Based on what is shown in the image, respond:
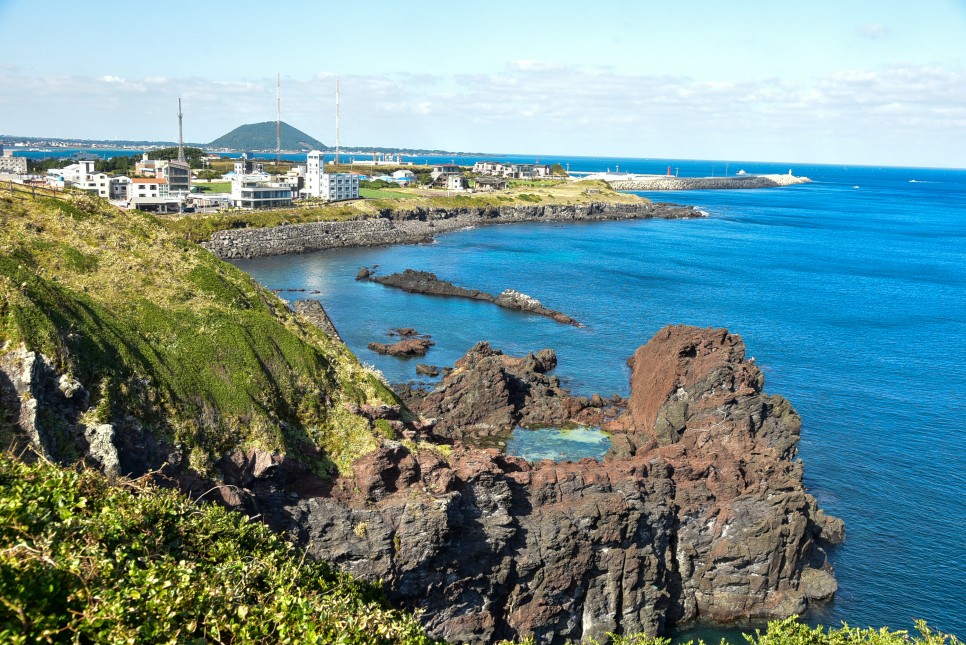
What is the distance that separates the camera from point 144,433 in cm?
2750

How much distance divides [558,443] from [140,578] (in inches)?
1617

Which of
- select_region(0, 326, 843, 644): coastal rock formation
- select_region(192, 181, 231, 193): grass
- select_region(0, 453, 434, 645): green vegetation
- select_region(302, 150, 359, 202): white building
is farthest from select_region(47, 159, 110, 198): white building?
select_region(0, 453, 434, 645): green vegetation

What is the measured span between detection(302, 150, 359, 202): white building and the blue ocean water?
3150cm

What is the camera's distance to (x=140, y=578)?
14.8 metres

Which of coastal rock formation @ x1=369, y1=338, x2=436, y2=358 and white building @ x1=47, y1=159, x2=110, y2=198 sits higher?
white building @ x1=47, y1=159, x2=110, y2=198

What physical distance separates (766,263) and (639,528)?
11532cm

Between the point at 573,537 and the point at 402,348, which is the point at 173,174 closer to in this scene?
the point at 402,348

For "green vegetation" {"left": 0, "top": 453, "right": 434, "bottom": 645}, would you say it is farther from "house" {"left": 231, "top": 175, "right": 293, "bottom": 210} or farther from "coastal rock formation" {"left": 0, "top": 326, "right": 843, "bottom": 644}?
"house" {"left": 231, "top": 175, "right": 293, "bottom": 210}

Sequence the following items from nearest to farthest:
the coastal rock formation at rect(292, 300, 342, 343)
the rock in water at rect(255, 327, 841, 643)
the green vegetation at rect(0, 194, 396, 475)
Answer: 1. the green vegetation at rect(0, 194, 396, 475)
2. the rock in water at rect(255, 327, 841, 643)
3. the coastal rock formation at rect(292, 300, 342, 343)

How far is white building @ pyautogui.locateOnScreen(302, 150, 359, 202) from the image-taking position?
573 ft

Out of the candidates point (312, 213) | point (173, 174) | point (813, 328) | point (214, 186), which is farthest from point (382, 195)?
point (813, 328)

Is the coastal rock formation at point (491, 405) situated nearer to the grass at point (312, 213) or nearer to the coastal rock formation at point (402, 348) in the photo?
the coastal rock formation at point (402, 348)

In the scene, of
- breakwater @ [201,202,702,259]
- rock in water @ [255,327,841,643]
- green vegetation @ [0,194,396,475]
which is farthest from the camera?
breakwater @ [201,202,702,259]

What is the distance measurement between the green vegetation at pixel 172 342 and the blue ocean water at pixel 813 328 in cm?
2718
